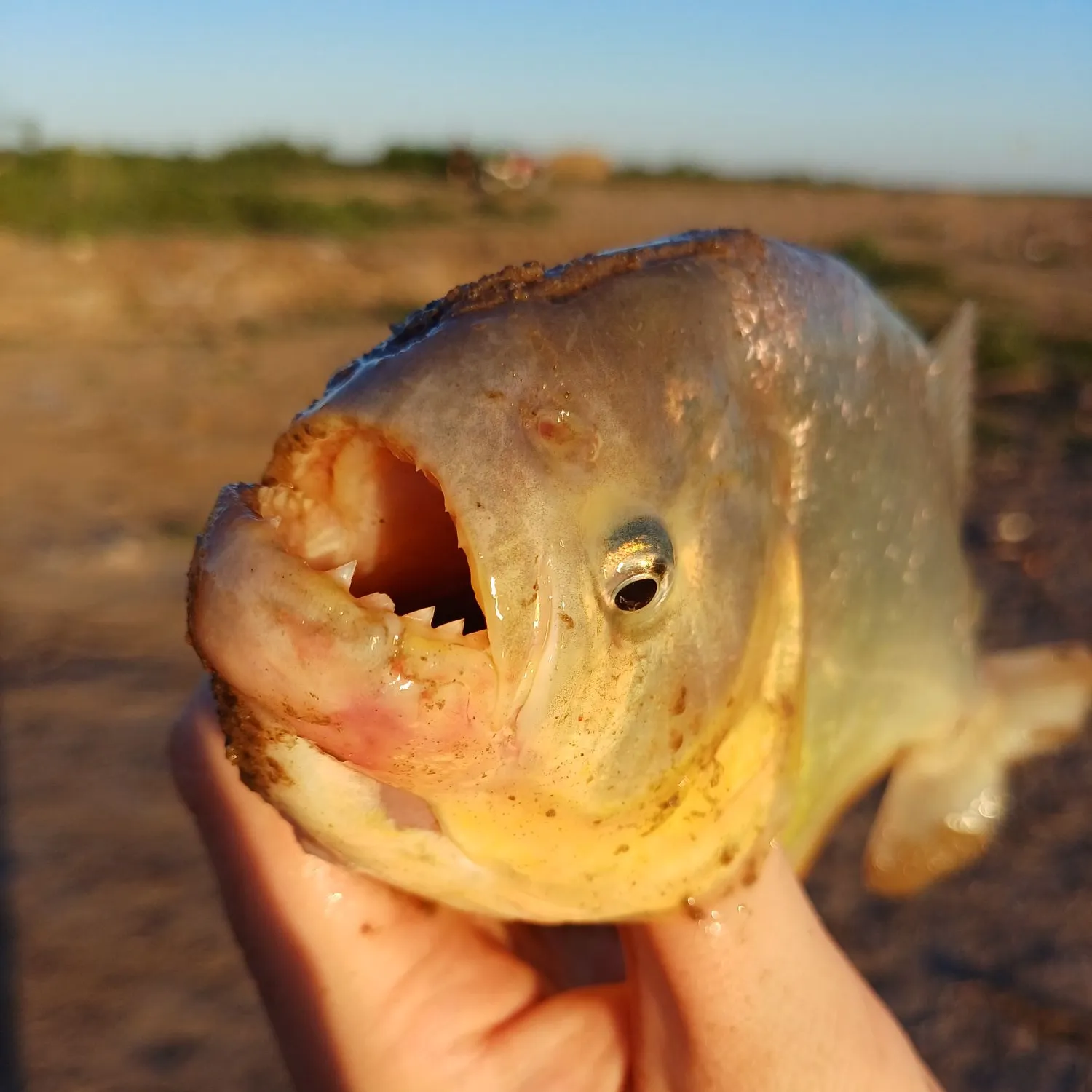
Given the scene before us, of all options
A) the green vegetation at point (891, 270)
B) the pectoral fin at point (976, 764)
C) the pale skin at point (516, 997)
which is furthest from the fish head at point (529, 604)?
the green vegetation at point (891, 270)

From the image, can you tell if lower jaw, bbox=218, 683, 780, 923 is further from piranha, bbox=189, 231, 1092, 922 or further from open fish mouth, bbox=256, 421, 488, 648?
open fish mouth, bbox=256, 421, 488, 648

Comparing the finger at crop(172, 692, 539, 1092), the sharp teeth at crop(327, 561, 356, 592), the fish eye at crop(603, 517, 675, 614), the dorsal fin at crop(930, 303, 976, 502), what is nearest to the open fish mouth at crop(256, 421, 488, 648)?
the sharp teeth at crop(327, 561, 356, 592)

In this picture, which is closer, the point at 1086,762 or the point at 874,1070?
the point at 874,1070

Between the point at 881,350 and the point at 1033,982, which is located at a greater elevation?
the point at 881,350

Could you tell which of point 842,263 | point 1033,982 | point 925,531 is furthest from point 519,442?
point 1033,982

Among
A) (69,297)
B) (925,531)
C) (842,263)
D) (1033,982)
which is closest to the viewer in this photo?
(842,263)

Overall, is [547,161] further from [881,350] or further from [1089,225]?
[881,350]

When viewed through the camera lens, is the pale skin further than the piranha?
Yes

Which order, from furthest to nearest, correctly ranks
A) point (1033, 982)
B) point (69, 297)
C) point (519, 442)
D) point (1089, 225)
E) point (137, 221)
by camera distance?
point (1089, 225) → point (137, 221) → point (69, 297) → point (1033, 982) → point (519, 442)
